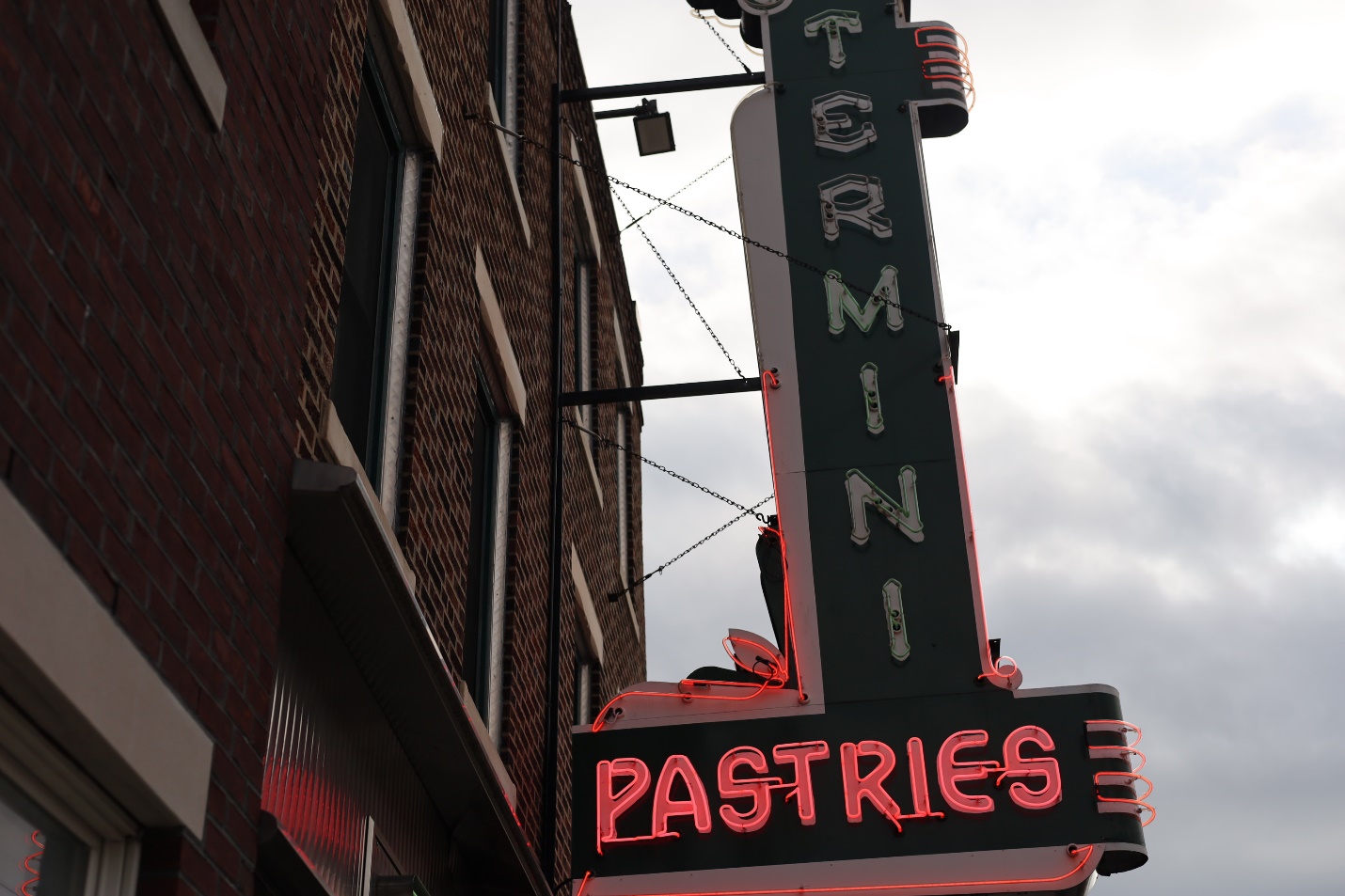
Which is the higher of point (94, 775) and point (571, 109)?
point (571, 109)

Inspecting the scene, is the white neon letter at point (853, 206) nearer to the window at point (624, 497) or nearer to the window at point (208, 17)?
the window at point (624, 497)

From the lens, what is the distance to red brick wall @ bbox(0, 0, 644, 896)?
3.75m

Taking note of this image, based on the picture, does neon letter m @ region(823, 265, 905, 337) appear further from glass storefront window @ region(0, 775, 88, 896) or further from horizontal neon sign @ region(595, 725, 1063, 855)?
glass storefront window @ region(0, 775, 88, 896)

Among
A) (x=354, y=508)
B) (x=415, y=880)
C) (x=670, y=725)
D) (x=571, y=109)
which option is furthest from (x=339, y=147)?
(x=571, y=109)

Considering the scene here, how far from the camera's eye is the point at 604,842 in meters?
10.1

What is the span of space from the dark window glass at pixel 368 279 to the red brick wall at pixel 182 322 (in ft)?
0.87

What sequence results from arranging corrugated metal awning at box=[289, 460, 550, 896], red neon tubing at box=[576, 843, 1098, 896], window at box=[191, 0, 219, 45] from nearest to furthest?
window at box=[191, 0, 219, 45]
corrugated metal awning at box=[289, 460, 550, 896]
red neon tubing at box=[576, 843, 1098, 896]

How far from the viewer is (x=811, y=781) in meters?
10.1

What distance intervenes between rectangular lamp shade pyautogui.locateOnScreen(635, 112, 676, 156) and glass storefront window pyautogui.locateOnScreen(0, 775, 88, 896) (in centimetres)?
1153

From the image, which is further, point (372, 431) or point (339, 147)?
point (372, 431)

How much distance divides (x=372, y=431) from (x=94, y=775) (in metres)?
3.71

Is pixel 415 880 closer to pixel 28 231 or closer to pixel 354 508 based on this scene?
pixel 354 508

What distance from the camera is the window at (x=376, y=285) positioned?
7.43 meters

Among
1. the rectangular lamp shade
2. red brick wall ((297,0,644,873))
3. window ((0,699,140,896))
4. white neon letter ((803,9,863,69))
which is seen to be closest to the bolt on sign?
red brick wall ((297,0,644,873))
